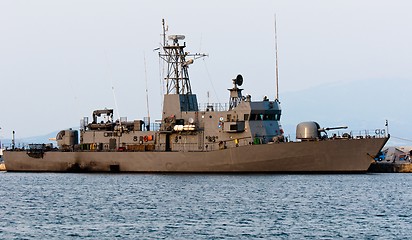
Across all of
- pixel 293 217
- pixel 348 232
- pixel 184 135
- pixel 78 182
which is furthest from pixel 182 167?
pixel 348 232

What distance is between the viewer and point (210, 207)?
141 ft

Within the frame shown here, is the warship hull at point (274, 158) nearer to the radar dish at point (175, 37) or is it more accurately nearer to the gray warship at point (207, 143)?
the gray warship at point (207, 143)

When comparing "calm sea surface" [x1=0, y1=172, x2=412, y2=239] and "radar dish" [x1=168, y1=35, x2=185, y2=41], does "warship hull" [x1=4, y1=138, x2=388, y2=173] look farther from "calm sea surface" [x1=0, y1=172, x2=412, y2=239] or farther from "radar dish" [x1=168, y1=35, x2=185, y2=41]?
"radar dish" [x1=168, y1=35, x2=185, y2=41]

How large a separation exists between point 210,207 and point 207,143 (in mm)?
19958

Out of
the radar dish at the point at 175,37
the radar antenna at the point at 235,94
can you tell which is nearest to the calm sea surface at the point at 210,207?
the radar antenna at the point at 235,94

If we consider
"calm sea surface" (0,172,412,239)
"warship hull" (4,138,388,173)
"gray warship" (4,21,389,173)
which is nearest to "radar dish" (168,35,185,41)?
"gray warship" (4,21,389,173)

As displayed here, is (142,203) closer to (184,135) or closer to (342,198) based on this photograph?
(342,198)

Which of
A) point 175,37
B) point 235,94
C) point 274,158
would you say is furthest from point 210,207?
point 175,37

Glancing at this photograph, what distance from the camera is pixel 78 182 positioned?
6153 cm

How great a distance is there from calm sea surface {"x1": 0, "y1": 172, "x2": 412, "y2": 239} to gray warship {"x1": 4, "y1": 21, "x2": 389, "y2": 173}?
1.48 m

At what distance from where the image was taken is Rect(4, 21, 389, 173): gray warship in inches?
2327

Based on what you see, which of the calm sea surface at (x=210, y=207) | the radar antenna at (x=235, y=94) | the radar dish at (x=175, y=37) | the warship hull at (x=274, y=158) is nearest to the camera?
the calm sea surface at (x=210, y=207)

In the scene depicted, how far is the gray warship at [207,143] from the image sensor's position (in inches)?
2327

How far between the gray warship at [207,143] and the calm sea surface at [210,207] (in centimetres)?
148
